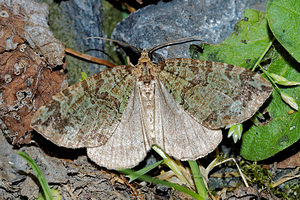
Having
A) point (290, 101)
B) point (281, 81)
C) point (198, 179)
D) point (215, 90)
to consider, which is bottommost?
point (198, 179)

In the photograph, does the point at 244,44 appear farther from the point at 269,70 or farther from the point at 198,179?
the point at 198,179

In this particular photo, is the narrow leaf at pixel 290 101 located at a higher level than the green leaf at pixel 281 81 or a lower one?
lower

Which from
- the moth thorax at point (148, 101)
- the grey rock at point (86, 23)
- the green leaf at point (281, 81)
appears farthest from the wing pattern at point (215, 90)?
the grey rock at point (86, 23)

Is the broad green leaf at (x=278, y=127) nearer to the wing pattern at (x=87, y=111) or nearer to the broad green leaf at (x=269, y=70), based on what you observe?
the broad green leaf at (x=269, y=70)

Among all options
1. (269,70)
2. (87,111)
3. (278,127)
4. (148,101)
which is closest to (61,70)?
(87,111)

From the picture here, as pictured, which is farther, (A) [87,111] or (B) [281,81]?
(B) [281,81]

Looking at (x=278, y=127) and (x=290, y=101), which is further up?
(x=290, y=101)
